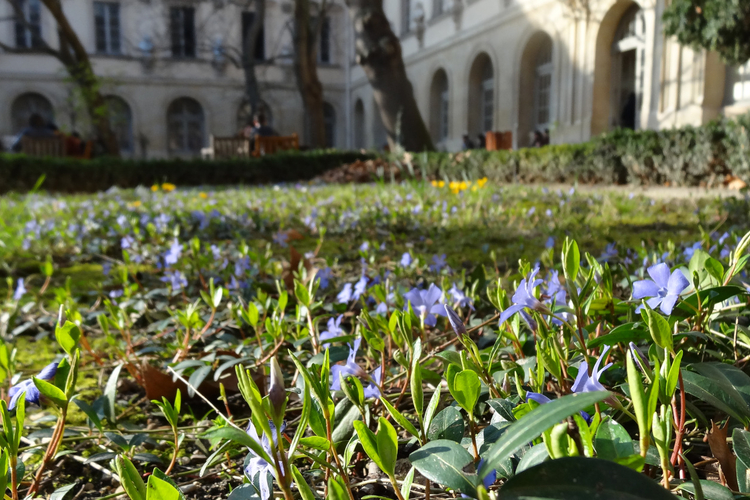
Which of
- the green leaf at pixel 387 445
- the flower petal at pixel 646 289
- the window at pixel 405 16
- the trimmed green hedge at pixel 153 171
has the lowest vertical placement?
the green leaf at pixel 387 445

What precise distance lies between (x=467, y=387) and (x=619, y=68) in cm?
1661

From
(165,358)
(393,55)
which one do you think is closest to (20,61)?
(393,55)

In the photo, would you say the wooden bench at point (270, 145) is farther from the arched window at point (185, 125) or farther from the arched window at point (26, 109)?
the arched window at point (26, 109)

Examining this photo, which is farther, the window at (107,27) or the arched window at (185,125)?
the arched window at (185,125)

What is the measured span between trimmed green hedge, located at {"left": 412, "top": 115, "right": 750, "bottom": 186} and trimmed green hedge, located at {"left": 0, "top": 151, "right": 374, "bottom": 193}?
3.89 m

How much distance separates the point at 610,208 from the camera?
145 inches

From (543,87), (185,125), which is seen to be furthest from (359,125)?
(543,87)

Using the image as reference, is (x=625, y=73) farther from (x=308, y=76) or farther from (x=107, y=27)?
(x=107, y=27)

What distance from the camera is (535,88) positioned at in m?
17.9

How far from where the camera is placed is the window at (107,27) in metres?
25.8

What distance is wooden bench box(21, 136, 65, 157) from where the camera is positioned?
12641 mm

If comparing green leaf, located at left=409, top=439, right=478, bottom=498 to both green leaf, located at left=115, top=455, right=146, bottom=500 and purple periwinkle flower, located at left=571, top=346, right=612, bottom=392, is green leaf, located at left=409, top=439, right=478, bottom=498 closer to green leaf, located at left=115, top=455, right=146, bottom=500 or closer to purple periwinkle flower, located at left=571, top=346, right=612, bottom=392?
purple periwinkle flower, located at left=571, top=346, right=612, bottom=392

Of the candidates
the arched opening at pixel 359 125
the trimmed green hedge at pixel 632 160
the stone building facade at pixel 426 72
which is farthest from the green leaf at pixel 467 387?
the arched opening at pixel 359 125

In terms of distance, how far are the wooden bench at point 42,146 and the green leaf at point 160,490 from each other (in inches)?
565
